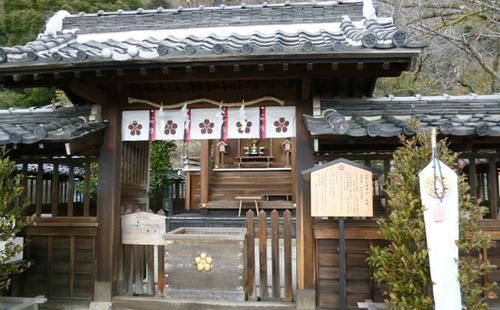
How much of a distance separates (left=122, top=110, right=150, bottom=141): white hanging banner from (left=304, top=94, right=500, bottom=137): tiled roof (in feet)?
8.39

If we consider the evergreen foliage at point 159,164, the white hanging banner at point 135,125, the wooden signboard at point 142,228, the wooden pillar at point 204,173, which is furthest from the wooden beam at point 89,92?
the evergreen foliage at point 159,164

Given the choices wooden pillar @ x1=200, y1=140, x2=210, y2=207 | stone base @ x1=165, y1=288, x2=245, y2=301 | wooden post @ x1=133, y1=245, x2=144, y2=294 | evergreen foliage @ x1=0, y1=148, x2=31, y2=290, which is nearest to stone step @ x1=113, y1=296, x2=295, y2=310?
stone base @ x1=165, y1=288, x2=245, y2=301

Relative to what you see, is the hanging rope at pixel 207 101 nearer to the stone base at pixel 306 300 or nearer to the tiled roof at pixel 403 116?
the tiled roof at pixel 403 116

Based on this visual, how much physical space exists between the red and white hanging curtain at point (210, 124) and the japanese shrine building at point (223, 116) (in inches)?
0.6

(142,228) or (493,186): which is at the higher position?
(493,186)

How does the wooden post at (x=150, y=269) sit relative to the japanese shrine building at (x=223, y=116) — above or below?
below

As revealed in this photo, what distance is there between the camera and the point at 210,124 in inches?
247

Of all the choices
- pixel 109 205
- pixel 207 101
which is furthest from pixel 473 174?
pixel 109 205

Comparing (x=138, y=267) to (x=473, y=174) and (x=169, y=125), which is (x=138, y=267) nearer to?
(x=169, y=125)

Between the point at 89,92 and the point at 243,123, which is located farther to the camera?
the point at 243,123

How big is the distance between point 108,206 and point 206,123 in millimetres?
1993

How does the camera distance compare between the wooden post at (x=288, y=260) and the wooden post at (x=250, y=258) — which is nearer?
the wooden post at (x=288, y=260)

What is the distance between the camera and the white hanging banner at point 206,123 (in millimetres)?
6250

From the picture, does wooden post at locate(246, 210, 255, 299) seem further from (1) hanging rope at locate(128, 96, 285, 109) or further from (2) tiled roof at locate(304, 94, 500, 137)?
(2) tiled roof at locate(304, 94, 500, 137)
